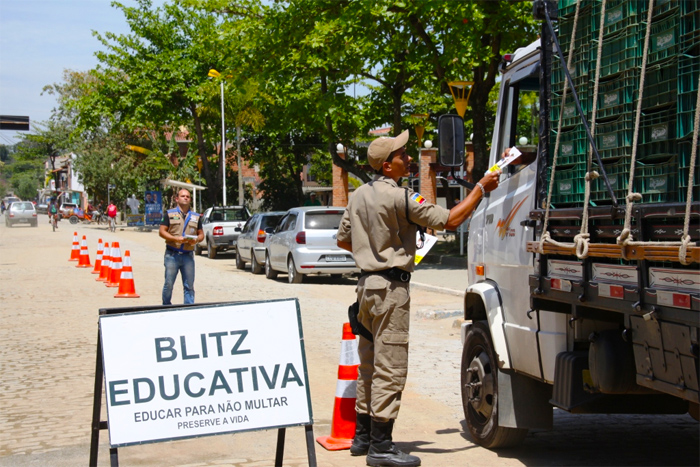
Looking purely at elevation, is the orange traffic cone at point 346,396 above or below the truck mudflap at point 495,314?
below

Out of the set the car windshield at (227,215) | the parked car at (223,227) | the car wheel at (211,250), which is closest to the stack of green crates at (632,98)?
the parked car at (223,227)

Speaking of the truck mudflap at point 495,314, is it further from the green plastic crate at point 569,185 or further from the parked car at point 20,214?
the parked car at point 20,214

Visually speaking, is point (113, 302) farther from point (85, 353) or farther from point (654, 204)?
point (654, 204)

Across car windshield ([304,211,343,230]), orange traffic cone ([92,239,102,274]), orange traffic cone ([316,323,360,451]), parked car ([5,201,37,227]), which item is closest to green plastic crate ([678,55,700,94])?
orange traffic cone ([316,323,360,451])

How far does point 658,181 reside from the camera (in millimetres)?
3822

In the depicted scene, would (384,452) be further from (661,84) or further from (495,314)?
(661,84)

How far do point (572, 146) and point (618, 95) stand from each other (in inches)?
19.4

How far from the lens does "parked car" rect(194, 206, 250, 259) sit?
1128 inches

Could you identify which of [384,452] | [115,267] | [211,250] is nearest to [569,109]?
[384,452]

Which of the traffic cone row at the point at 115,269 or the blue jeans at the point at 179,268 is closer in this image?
the blue jeans at the point at 179,268

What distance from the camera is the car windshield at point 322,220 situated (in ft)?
62.2

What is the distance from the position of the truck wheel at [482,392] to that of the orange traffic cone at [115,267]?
42.7 ft

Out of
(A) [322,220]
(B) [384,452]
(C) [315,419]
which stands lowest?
(C) [315,419]

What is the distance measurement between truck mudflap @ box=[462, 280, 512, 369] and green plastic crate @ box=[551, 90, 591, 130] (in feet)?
4.44
